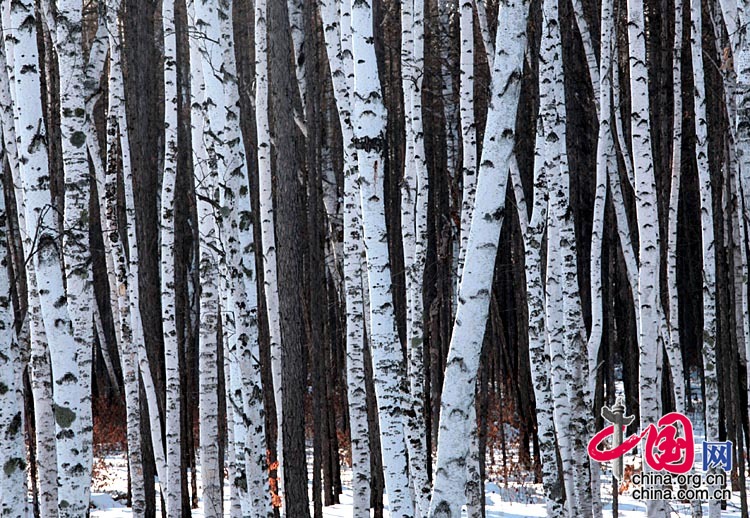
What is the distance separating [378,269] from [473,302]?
880 millimetres

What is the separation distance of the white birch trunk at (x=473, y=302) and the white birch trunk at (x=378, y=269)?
77 cm

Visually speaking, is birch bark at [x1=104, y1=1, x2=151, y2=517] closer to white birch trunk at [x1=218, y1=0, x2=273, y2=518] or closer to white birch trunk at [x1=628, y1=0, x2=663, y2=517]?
white birch trunk at [x1=218, y1=0, x2=273, y2=518]

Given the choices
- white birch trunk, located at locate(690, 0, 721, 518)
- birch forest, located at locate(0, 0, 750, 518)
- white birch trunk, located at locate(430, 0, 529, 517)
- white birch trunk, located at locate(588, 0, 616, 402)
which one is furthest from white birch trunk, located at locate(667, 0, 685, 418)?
white birch trunk, located at locate(430, 0, 529, 517)

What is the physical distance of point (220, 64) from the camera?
5512 mm

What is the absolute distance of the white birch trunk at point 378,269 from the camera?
4.22 meters

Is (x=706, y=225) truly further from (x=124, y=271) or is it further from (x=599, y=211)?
(x=124, y=271)

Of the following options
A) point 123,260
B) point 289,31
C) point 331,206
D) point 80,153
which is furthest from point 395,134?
point 80,153

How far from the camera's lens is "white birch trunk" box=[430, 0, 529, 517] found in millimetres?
3449

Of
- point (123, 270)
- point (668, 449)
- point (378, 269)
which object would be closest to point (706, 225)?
point (668, 449)

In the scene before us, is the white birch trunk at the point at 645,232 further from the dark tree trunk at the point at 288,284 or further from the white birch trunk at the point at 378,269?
the dark tree trunk at the point at 288,284

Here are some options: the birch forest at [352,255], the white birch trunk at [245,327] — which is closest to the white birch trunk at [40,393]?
the birch forest at [352,255]

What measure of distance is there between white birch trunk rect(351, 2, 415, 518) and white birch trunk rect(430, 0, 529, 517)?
2.53ft

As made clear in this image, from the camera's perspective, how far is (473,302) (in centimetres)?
346

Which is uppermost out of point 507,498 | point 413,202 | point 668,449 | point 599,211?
point 413,202
